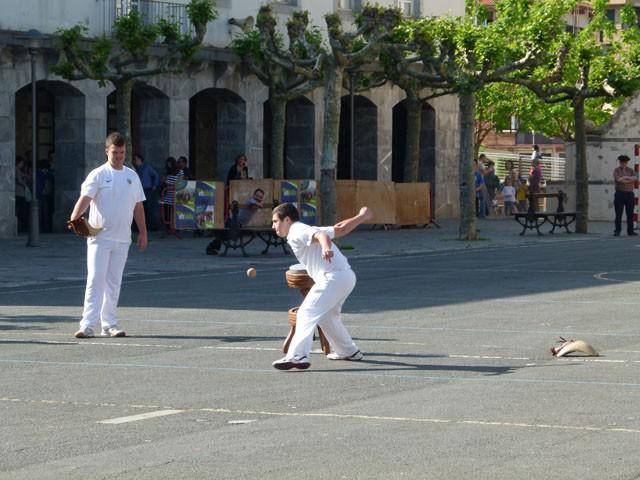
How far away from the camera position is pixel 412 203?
1727 inches

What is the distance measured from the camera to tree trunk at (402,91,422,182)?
1864 inches

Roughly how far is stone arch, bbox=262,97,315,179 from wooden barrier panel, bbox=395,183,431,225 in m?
3.78

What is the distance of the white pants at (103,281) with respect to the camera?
52.7 feet

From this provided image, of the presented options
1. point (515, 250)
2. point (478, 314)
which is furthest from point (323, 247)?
point (515, 250)

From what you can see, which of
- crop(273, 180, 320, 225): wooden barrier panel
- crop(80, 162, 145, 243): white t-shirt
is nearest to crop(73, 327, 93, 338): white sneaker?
crop(80, 162, 145, 243): white t-shirt

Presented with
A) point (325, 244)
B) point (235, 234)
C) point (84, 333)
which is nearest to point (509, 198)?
point (235, 234)

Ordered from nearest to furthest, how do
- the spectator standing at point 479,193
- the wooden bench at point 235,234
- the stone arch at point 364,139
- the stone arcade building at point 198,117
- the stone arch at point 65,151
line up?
the wooden bench at point 235,234
the stone arcade building at point 198,117
the stone arch at point 65,151
the stone arch at point 364,139
the spectator standing at point 479,193

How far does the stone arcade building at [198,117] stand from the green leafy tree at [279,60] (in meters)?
1.46

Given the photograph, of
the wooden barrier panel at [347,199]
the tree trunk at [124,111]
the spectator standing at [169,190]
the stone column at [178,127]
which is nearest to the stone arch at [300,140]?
the stone column at [178,127]

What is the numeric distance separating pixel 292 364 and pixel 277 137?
28775 millimetres

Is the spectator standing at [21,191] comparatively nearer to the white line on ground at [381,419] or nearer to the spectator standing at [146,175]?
the spectator standing at [146,175]

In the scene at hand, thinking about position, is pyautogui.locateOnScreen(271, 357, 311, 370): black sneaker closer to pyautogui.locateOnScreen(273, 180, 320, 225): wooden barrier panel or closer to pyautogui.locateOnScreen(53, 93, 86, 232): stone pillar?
pyautogui.locateOnScreen(273, 180, 320, 225): wooden barrier panel

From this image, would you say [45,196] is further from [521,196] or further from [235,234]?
[521,196]

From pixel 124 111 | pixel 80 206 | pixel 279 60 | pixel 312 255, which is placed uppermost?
pixel 279 60
